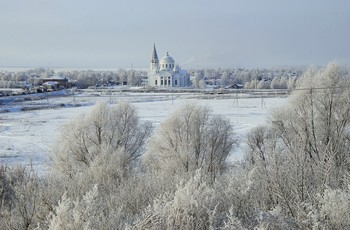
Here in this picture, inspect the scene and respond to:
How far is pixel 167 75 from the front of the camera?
10206 centimetres

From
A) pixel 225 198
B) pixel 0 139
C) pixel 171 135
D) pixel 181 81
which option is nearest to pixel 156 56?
pixel 181 81

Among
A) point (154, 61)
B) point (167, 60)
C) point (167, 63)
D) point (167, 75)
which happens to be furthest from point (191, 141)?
point (154, 61)

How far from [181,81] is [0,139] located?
7796 cm

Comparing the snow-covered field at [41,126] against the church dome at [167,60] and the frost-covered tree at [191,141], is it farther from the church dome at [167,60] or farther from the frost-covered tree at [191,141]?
the church dome at [167,60]

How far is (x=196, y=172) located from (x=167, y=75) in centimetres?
9477

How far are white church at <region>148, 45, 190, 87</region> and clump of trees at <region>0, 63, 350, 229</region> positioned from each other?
3026 inches

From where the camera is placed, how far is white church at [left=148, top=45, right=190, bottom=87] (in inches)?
4033

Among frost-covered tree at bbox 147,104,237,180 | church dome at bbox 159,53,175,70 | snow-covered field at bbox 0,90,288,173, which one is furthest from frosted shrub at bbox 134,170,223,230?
church dome at bbox 159,53,175,70

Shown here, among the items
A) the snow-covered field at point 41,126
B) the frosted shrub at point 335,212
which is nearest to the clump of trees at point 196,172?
the frosted shrub at point 335,212

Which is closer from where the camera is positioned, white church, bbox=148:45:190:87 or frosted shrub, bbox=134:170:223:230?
frosted shrub, bbox=134:170:223:230

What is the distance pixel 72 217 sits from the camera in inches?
266

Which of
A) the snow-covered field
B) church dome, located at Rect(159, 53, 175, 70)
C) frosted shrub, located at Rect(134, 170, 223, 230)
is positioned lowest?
the snow-covered field

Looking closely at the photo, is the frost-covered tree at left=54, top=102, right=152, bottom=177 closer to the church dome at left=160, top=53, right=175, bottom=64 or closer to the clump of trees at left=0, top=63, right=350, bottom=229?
the clump of trees at left=0, top=63, right=350, bottom=229

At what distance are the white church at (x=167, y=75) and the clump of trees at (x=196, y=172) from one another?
76.9 meters
